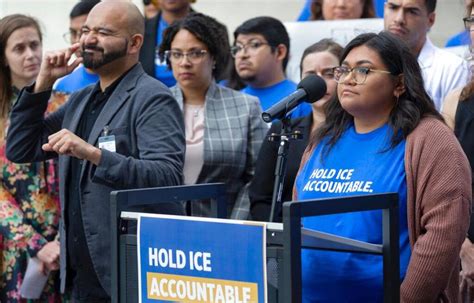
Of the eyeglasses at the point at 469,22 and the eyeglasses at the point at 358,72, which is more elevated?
the eyeglasses at the point at 469,22

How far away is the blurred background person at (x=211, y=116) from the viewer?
5.18m

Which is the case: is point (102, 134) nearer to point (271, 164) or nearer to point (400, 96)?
point (271, 164)

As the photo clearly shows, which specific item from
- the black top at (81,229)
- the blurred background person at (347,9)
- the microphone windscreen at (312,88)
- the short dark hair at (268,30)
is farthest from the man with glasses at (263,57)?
the microphone windscreen at (312,88)

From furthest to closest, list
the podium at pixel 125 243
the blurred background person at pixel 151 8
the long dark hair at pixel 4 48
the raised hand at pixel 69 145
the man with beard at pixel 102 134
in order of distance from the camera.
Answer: the blurred background person at pixel 151 8 → the long dark hair at pixel 4 48 → the man with beard at pixel 102 134 → the raised hand at pixel 69 145 → the podium at pixel 125 243

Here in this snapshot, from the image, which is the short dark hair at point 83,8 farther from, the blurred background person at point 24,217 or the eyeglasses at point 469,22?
the eyeglasses at point 469,22

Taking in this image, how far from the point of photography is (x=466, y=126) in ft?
14.8

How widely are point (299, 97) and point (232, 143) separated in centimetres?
161

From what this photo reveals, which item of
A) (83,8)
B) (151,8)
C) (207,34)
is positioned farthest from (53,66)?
(151,8)

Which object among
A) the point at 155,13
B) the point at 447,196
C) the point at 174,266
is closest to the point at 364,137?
the point at 447,196

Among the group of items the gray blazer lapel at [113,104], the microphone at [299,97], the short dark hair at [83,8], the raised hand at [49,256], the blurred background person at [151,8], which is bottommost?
the raised hand at [49,256]

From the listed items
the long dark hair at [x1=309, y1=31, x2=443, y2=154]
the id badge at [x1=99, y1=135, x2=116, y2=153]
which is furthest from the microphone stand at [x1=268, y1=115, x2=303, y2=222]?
the id badge at [x1=99, y1=135, x2=116, y2=153]

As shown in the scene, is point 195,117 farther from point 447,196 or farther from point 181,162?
point 447,196

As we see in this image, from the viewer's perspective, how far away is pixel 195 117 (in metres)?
5.34

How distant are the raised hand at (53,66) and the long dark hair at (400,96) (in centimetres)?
138
